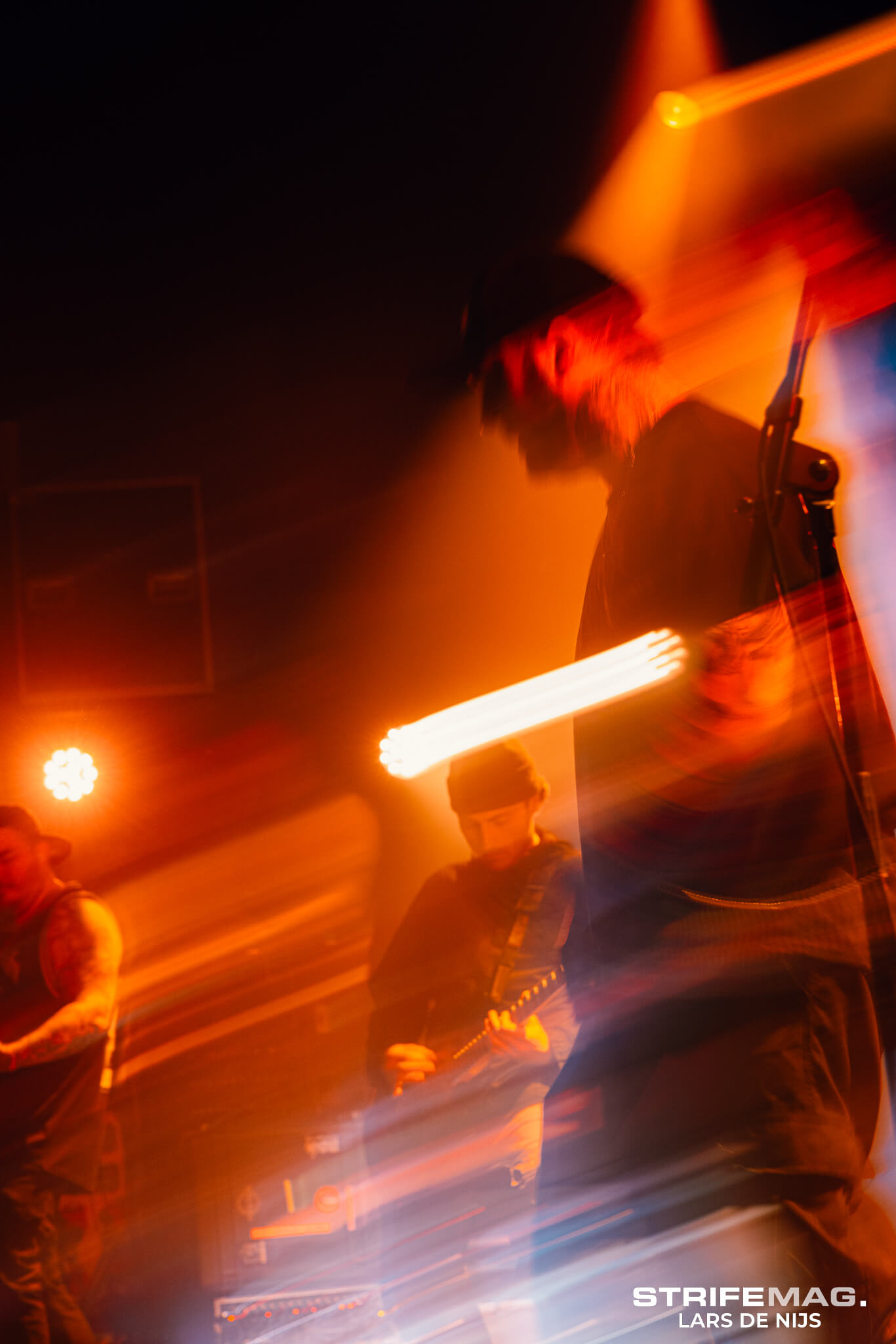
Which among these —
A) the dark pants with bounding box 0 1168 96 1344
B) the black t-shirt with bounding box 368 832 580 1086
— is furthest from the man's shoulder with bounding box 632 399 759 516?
the dark pants with bounding box 0 1168 96 1344

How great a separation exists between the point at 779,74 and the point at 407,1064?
267 centimetres

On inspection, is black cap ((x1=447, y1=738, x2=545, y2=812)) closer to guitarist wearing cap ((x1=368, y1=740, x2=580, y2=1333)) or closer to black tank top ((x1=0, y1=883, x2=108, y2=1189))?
guitarist wearing cap ((x1=368, y1=740, x2=580, y2=1333))

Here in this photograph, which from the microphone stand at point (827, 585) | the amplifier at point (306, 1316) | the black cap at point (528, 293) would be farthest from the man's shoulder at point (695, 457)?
the amplifier at point (306, 1316)

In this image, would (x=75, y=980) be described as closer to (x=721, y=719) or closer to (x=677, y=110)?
(x=721, y=719)

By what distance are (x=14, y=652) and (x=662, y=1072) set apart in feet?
9.63

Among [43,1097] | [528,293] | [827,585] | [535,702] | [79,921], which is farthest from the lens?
[79,921]

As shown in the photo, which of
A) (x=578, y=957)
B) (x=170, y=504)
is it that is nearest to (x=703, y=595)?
(x=578, y=957)

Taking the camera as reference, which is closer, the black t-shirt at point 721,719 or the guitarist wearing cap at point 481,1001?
the black t-shirt at point 721,719

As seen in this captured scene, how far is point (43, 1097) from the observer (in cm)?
325

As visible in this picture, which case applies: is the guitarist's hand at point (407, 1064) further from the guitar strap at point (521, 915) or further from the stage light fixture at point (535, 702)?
the stage light fixture at point (535, 702)

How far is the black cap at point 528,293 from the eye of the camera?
1.54 metres

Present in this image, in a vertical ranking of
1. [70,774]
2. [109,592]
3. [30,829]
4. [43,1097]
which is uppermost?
[109,592]

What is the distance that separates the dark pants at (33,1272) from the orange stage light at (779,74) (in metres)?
3.42

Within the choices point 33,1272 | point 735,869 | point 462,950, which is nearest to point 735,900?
point 735,869
